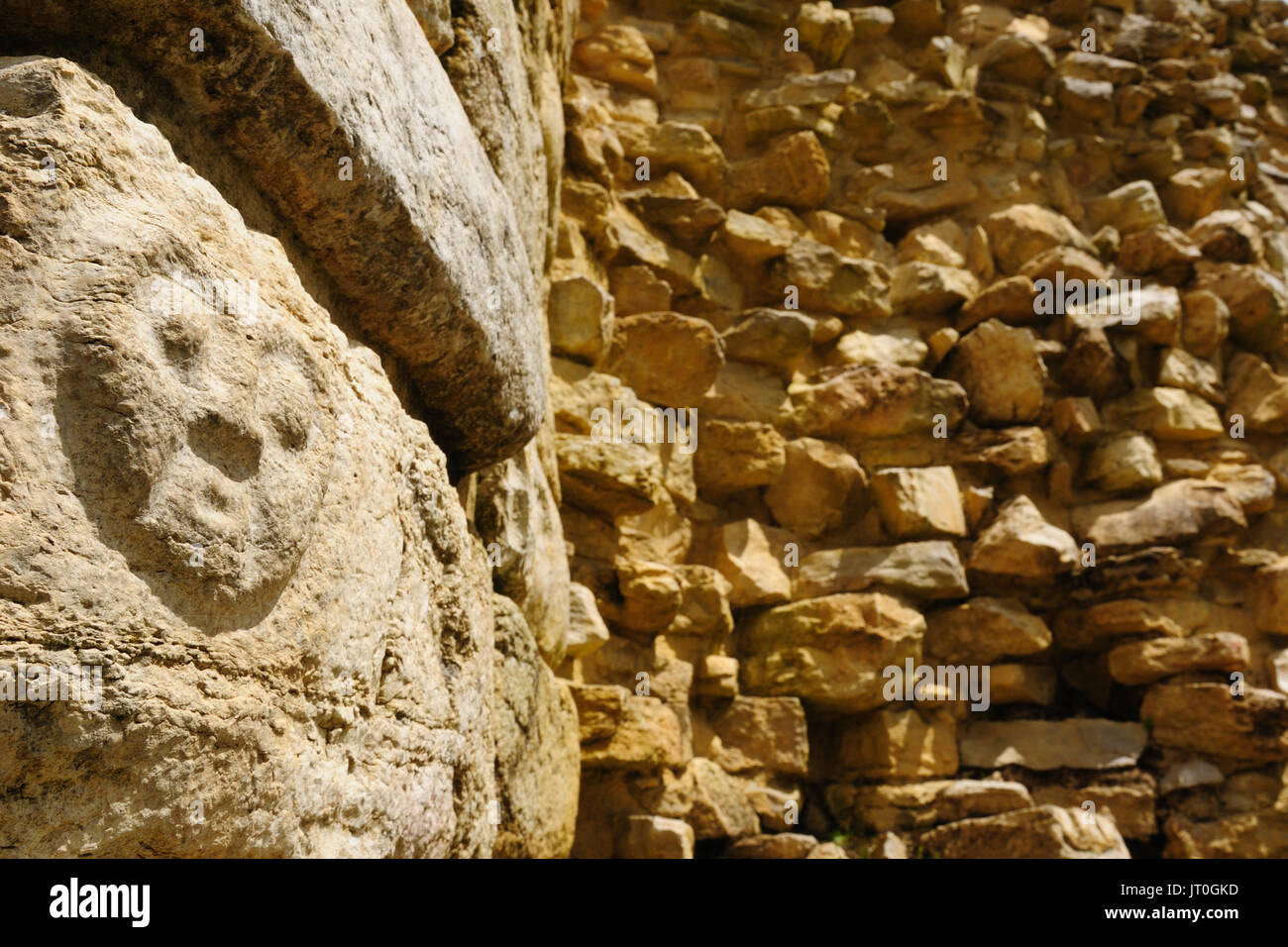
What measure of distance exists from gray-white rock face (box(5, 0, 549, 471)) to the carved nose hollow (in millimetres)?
402

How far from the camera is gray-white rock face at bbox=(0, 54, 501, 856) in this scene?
90 cm

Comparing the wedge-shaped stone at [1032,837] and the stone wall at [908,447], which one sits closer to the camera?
the wedge-shaped stone at [1032,837]

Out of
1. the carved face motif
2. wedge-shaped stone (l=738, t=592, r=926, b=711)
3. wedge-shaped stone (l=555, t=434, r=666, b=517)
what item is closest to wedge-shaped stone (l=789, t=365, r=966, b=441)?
wedge-shaped stone (l=738, t=592, r=926, b=711)

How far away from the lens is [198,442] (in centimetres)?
104

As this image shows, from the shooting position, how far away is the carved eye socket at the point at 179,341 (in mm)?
1013

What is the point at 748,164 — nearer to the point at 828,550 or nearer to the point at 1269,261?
the point at 828,550

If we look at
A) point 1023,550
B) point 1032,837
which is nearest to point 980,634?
point 1023,550

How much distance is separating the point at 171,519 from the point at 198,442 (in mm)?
84

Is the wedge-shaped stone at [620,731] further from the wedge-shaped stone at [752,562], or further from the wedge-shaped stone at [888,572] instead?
the wedge-shaped stone at [888,572]

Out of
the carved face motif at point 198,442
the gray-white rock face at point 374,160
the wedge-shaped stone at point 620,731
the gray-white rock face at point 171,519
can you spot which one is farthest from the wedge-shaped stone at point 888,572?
the carved face motif at point 198,442

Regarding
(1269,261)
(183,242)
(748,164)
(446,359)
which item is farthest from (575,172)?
(1269,261)

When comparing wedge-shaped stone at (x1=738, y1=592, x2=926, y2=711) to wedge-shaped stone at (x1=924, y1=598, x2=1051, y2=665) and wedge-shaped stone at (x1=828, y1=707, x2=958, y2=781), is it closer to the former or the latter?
wedge-shaped stone at (x1=828, y1=707, x2=958, y2=781)

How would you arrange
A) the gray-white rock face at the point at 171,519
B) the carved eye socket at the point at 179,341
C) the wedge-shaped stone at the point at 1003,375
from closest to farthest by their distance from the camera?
the gray-white rock face at the point at 171,519 < the carved eye socket at the point at 179,341 < the wedge-shaped stone at the point at 1003,375

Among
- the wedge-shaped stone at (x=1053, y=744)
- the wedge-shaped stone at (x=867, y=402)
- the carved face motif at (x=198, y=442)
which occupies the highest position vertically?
the wedge-shaped stone at (x=867, y=402)
